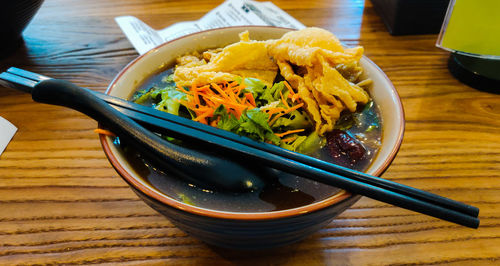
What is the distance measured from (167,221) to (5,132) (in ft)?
2.91

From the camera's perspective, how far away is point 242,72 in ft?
4.11

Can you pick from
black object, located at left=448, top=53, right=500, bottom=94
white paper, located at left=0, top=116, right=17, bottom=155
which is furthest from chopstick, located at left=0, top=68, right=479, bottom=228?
black object, located at left=448, top=53, right=500, bottom=94

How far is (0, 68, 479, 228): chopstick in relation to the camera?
0.71 metres

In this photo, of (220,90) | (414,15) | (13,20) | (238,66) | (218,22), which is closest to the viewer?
(220,90)

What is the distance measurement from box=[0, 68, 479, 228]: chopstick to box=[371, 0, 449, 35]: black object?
56.9 inches

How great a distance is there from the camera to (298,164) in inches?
31.1

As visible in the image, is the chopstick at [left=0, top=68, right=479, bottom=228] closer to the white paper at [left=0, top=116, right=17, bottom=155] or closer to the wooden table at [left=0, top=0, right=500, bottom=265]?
the wooden table at [left=0, top=0, right=500, bottom=265]

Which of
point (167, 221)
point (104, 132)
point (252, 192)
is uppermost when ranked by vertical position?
point (104, 132)

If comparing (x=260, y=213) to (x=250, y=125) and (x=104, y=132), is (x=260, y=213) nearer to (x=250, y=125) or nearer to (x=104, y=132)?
(x=250, y=125)

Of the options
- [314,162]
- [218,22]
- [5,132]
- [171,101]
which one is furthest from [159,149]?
[218,22]

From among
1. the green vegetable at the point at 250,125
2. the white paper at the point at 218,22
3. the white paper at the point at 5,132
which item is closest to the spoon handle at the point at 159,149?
the green vegetable at the point at 250,125

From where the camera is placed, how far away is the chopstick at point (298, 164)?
71 centimetres

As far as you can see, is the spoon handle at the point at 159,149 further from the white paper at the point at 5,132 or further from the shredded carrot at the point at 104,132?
the white paper at the point at 5,132

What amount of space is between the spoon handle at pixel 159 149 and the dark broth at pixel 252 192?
27 millimetres
